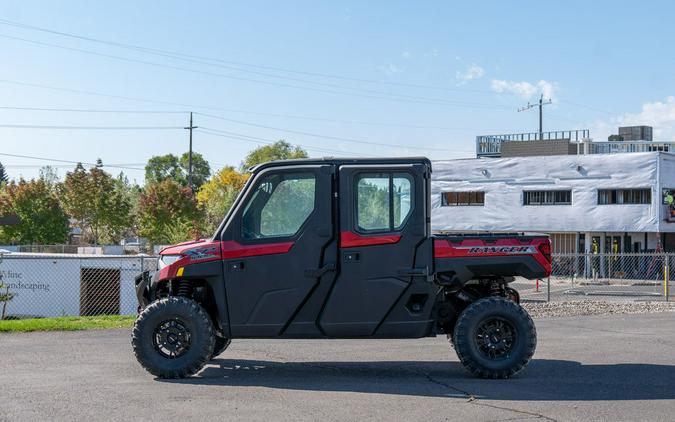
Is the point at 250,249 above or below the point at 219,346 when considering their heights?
above

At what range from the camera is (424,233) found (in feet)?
32.1

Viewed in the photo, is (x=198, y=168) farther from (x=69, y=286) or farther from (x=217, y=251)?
(x=217, y=251)

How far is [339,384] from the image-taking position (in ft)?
31.2

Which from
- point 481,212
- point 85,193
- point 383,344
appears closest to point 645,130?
point 481,212

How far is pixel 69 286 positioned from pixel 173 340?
893 inches

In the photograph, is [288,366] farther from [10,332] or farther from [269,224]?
[10,332]

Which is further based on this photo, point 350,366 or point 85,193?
point 85,193

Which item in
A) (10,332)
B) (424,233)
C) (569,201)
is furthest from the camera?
(569,201)

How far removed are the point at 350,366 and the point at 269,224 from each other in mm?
2279

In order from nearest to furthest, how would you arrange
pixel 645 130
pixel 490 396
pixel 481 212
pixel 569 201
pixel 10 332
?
1. pixel 490 396
2. pixel 10 332
3. pixel 569 201
4. pixel 481 212
5. pixel 645 130

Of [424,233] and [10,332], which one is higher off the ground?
[424,233]

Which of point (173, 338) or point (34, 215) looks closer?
point (173, 338)

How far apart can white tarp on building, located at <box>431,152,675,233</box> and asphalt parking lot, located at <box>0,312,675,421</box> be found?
33.4 metres

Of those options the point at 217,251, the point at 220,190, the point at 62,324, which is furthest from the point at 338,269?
the point at 220,190
